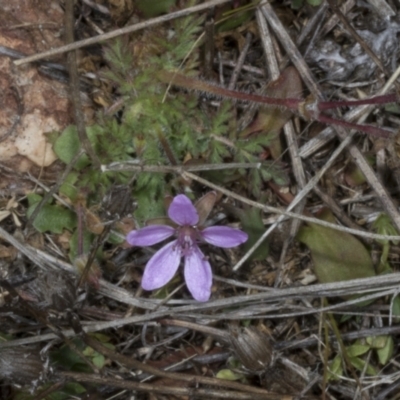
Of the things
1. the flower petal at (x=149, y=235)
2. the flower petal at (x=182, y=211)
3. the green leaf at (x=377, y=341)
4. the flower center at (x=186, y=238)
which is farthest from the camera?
the green leaf at (x=377, y=341)

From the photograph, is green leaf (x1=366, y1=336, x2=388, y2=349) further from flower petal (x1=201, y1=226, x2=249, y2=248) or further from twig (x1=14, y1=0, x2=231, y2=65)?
twig (x1=14, y1=0, x2=231, y2=65)

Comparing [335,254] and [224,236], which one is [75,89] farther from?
[335,254]

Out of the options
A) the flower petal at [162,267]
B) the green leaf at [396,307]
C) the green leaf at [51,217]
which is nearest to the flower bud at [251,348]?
the flower petal at [162,267]

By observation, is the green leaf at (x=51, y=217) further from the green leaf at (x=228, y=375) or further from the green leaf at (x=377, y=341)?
the green leaf at (x=377, y=341)

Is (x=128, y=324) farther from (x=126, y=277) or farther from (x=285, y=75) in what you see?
(x=285, y=75)

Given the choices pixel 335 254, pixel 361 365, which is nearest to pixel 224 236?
pixel 335 254

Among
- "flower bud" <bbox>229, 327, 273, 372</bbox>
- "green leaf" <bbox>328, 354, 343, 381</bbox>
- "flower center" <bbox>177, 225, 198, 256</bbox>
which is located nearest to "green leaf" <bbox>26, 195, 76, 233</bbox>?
"flower center" <bbox>177, 225, 198, 256</bbox>

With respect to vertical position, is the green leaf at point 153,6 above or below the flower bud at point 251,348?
above

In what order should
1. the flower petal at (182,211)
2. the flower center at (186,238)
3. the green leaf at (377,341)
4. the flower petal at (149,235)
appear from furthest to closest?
the green leaf at (377,341) → the flower center at (186,238) → the flower petal at (149,235) → the flower petal at (182,211)

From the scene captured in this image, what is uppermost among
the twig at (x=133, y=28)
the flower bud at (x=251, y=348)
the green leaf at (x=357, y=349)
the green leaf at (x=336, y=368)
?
the twig at (x=133, y=28)
